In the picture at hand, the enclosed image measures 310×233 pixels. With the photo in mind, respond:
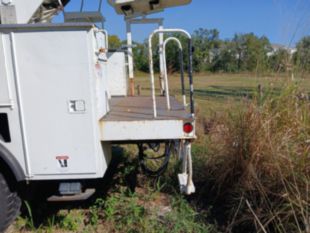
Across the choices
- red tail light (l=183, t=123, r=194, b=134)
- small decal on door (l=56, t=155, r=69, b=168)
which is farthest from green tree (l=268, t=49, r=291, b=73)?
small decal on door (l=56, t=155, r=69, b=168)

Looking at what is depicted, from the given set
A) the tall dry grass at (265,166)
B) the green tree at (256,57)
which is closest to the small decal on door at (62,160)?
the tall dry grass at (265,166)

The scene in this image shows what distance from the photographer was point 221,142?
129 inches

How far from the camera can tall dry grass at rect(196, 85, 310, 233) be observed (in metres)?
2.30

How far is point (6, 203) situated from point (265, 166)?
239 cm

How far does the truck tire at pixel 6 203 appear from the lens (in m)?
2.35

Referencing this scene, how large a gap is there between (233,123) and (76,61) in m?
1.88

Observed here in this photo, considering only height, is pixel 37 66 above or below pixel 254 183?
above

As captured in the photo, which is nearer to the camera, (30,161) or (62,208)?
(30,161)

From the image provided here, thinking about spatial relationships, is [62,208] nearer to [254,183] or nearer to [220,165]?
[220,165]

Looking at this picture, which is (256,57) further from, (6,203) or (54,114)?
(6,203)

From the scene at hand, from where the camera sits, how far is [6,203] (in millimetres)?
2361

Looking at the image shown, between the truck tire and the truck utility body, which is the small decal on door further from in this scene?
the truck tire

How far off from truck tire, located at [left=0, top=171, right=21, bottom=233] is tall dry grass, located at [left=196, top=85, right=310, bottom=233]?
1999mm

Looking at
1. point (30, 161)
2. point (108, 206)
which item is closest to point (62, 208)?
point (108, 206)
